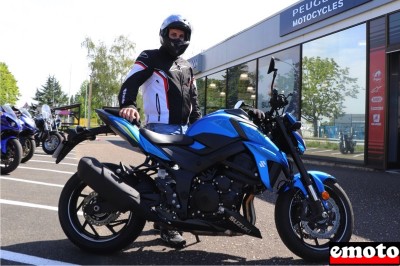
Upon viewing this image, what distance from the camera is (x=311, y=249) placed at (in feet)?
10.0

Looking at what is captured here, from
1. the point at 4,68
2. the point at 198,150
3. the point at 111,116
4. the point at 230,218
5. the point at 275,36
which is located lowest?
the point at 230,218

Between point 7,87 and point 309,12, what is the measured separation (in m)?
90.1

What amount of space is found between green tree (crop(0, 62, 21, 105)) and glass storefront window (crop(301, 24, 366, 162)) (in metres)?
85.3

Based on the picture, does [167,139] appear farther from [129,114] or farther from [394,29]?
[394,29]

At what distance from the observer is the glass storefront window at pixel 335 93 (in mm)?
10484

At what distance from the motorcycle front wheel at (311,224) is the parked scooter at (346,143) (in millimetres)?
8001

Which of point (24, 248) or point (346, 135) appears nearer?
point (24, 248)

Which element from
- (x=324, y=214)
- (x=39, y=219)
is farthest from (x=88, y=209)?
(x=324, y=214)

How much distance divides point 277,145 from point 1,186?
14.9ft

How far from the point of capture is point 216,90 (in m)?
20.1

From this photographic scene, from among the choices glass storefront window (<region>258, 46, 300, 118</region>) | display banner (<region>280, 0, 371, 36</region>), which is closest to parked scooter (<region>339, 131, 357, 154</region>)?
glass storefront window (<region>258, 46, 300, 118</region>)

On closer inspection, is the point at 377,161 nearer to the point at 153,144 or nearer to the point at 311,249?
the point at 311,249

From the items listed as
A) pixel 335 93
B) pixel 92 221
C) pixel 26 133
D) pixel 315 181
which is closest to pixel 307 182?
pixel 315 181

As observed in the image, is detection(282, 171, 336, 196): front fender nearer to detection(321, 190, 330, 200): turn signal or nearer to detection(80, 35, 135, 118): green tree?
detection(321, 190, 330, 200): turn signal
